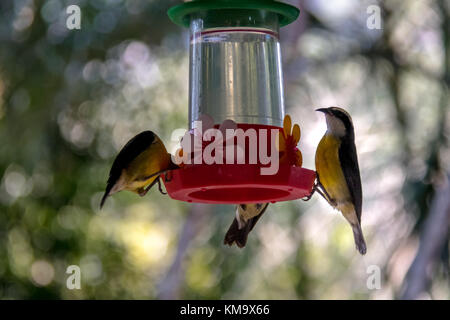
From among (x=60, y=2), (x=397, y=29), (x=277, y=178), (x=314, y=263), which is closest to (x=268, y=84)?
→ (x=277, y=178)

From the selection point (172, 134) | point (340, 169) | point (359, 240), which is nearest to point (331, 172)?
point (340, 169)

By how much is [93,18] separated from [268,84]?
202 inches

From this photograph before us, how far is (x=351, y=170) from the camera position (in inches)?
180

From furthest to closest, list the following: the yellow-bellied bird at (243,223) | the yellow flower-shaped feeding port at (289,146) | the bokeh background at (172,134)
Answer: the bokeh background at (172,134)
the yellow-bellied bird at (243,223)
the yellow flower-shaped feeding port at (289,146)

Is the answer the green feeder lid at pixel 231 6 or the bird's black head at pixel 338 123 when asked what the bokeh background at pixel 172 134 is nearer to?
the bird's black head at pixel 338 123

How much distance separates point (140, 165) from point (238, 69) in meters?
0.86

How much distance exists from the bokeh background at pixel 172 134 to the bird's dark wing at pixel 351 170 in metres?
2.95

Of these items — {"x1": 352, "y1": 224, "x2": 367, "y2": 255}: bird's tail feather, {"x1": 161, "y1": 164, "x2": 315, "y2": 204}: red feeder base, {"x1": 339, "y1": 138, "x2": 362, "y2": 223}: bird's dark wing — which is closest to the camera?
{"x1": 161, "y1": 164, "x2": 315, "y2": 204}: red feeder base

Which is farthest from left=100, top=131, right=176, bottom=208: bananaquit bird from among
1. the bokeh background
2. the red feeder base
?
the bokeh background

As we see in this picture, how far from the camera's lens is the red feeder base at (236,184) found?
3.34 meters

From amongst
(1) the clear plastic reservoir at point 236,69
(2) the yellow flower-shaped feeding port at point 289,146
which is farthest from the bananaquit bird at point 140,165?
(2) the yellow flower-shaped feeding port at point 289,146

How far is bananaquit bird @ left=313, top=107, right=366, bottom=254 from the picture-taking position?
14.1 ft

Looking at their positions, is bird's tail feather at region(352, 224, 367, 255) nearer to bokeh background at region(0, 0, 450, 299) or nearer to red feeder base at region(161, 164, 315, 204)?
red feeder base at region(161, 164, 315, 204)

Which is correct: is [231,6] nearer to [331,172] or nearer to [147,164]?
[147,164]
